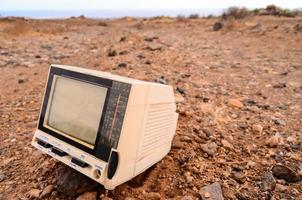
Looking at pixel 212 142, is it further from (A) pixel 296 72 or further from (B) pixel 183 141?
(A) pixel 296 72

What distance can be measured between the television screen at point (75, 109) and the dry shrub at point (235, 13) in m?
13.7

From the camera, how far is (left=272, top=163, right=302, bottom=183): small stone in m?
1.87

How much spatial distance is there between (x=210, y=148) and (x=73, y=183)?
3.37ft

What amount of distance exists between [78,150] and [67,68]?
465mm

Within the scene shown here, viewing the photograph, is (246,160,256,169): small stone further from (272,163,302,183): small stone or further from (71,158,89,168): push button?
(71,158,89,168): push button

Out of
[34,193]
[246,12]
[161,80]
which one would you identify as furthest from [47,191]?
[246,12]

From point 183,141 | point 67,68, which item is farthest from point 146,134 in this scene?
point 183,141

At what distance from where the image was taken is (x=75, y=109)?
158 cm

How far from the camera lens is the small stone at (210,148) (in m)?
2.13

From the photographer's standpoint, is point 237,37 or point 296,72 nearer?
point 296,72

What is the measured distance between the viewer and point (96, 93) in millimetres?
1478

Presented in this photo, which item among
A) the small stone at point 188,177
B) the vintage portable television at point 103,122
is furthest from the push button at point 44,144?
the small stone at point 188,177

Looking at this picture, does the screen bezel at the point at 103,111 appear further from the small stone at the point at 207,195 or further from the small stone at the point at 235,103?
the small stone at the point at 235,103

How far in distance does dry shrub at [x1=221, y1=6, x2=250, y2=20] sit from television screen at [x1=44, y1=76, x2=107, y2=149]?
13.7 meters
